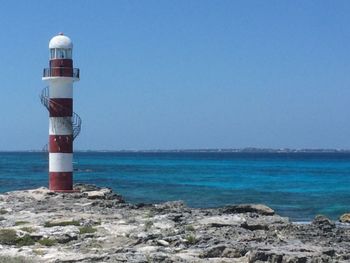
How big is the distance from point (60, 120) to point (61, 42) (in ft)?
8.96

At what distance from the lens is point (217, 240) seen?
14297 millimetres

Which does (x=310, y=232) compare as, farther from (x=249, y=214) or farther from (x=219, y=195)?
(x=219, y=195)

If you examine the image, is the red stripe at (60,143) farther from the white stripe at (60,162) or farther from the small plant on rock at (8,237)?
the small plant on rock at (8,237)

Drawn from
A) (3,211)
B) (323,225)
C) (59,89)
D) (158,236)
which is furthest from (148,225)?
(59,89)

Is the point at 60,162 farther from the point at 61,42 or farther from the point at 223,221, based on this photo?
the point at 223,221

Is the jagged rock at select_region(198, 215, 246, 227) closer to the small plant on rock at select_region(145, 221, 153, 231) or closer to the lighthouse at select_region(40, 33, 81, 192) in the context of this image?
the small plant on rock at select_region(145, 221, 153, 231)

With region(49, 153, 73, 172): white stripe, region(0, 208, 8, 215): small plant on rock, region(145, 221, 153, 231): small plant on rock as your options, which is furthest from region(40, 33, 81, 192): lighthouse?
region(145, 221, 153, 231): small plant on rock

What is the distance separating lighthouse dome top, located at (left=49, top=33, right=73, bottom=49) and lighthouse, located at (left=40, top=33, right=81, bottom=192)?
0.43 meters

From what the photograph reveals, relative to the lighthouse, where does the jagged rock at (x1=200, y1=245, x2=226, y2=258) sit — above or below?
below

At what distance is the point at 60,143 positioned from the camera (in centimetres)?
2425

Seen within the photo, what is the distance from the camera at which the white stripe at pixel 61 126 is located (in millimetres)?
24234

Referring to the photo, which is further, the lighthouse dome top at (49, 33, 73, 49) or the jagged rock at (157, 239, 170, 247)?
the lighthouse dome top at (49, 33, 73, 49)

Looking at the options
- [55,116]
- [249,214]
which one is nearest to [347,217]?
[249,214]

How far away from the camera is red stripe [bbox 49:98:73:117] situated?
24234 mm
